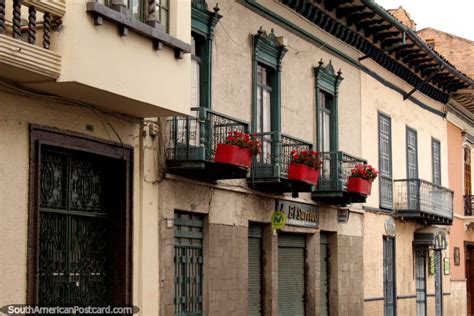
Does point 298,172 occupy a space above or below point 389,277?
above

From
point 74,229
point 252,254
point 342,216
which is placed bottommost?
point 252,254

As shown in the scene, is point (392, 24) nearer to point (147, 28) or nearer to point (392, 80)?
point (392, 80)

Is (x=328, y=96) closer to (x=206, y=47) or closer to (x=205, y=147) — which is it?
(x=206, y=47)

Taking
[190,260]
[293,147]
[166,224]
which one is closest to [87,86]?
[166,224]

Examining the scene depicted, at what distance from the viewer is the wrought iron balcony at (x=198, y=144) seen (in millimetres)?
14297

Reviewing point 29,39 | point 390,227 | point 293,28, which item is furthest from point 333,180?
point 29,39

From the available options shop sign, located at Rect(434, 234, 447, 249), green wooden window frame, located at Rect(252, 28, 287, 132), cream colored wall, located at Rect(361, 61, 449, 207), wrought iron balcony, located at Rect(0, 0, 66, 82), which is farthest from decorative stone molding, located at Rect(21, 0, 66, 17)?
shop sign, located at Rect(434, 234, 447, 249)

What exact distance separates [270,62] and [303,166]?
230 cm

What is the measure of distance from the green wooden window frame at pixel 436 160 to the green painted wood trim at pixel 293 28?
642cm

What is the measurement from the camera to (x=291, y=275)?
19.0 m

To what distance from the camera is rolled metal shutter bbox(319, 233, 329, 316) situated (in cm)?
2041

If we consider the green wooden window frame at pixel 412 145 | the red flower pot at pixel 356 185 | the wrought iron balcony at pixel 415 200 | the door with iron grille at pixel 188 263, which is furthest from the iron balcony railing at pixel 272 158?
the green wooden window frame at pixel 412 145

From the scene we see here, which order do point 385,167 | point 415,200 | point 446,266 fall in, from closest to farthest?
point 385,167
point 415,200
point 446,266

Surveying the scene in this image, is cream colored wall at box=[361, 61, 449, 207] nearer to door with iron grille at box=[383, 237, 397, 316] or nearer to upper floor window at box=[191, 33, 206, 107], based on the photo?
door with iron grille at box=[383, 237, 397, 316]
